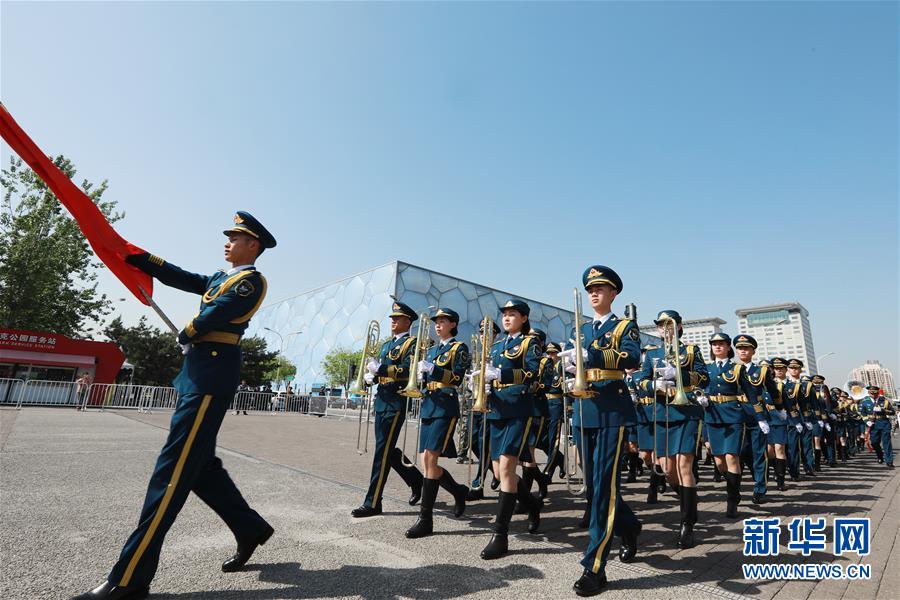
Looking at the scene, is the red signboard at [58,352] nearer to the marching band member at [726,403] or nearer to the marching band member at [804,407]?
the marching band member at [726,403]

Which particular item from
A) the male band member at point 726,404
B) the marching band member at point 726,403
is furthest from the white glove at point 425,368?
the marching band member at point 726,403

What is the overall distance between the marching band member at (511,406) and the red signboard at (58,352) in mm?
28774

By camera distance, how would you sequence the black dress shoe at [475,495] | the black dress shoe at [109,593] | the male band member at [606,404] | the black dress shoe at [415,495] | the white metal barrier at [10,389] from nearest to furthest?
the black dress shoe at [109,593] < the male band member at [606,404] < the black dress shoe at [415,495] < the black dress shoe at [475,495] < the white metal barrier at [10,389]

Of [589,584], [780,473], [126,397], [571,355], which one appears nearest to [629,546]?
[589,584]

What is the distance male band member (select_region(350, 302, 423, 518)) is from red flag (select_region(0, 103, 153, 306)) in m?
2.55

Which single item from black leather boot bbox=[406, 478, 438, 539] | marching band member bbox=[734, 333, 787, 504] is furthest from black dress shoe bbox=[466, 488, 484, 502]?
marching band member bbox=[734, 333, 787, 504]

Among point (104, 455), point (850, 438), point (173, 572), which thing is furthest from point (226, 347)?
point (850, 438)

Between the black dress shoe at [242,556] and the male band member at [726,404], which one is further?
the male band member at [726,404]

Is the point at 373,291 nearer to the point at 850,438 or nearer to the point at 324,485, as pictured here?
the point at 850,438

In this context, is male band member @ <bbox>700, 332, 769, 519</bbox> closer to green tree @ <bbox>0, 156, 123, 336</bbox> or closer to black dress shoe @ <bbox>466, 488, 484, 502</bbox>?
black dress shoe @ <bbox>466, 488, 484, 502</bbox>

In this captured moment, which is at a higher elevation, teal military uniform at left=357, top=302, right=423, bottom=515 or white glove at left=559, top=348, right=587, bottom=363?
white glove at left=559, top=348, right=587, bottom=363

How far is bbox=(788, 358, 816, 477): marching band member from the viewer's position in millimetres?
10633

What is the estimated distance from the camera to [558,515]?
19.7ft

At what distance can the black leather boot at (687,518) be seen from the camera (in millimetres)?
4729
